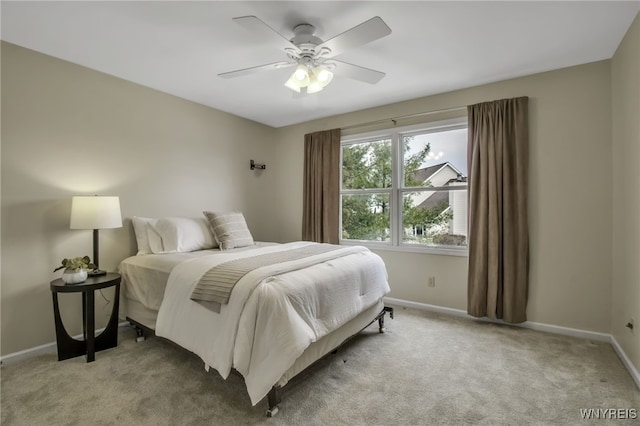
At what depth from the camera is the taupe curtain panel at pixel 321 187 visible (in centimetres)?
425

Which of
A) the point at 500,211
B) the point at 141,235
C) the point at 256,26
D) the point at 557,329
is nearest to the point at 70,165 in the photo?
the point at 141,235

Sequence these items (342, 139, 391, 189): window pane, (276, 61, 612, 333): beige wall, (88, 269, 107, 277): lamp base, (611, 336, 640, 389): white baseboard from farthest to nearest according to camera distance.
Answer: (342, 139, 391, 189): window pane < (276, 61, 612, 333): beige wall < (88, 269, 107, 277): lamp base < (611, 336, 640, 389): white baseboard

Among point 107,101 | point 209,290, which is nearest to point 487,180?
point 209,290

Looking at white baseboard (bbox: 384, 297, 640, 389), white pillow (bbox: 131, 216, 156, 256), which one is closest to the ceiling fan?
white pillow (bbox: 131, 216, 156, 256)

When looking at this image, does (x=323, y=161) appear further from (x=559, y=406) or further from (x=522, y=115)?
(x=559, y=406)

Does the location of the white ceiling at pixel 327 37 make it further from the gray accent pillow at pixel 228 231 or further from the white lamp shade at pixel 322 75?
the gray accent pillow at pixel 228 231

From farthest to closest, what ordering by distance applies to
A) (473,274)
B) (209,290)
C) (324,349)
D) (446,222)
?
(446,222), (473,274), (324,349), (209,290)

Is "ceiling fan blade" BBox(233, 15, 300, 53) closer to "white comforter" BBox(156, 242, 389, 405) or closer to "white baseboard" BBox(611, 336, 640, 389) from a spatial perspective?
"white comforter" BBox(156, 242, 389, 405)

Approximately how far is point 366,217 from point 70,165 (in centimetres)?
321

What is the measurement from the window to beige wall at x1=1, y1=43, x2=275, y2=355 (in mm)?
1989

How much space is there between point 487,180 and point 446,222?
679mm

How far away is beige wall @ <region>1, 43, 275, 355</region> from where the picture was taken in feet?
7.93

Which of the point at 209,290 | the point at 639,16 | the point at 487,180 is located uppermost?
the point at 639,16

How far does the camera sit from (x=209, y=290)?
2.00m
